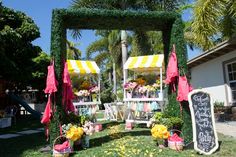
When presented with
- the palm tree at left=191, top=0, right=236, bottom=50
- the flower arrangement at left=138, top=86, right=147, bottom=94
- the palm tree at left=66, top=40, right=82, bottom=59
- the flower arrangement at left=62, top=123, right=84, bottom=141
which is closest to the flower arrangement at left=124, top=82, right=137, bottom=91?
the flower arrangement at left=138, top=86, right=147, bottom=94

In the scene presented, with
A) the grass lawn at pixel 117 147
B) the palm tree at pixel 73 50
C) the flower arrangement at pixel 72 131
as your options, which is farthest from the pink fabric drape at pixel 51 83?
the palm tree at pixel 73 50

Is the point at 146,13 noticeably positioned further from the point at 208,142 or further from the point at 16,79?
the point at 16,79

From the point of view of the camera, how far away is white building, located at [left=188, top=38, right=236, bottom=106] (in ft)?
45.7

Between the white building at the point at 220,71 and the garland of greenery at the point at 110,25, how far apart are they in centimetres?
454

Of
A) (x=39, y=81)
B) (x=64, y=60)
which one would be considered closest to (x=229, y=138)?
(x=64, y=60)

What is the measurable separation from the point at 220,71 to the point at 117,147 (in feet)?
29.6

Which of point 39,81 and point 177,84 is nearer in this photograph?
point 177,84

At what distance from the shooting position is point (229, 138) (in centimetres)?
876

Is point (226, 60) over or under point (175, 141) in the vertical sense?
over

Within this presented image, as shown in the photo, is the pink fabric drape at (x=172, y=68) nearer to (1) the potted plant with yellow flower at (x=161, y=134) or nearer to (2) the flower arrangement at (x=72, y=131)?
(1) the potted plant with yellow flower at (x=161, y=134)

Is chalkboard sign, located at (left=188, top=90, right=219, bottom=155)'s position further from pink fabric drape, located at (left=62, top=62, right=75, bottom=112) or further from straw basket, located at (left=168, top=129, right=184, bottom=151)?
pink fabric drape, located at (left=62, top=62, right=75, bottom=112)

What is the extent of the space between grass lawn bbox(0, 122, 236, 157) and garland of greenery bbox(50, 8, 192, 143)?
2.71ft

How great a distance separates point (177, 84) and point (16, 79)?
1161cm

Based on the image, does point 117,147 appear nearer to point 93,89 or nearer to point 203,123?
point 203,123
